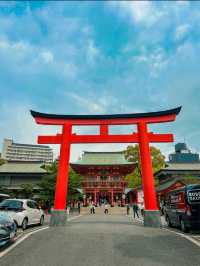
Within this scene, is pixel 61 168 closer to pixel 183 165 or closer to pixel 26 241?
pixel 26 241

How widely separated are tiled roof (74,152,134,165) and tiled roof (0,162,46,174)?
1115 centimetres

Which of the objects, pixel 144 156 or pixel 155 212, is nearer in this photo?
pixel 155 212

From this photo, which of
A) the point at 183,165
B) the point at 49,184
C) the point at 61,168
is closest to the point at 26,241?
the point at 61,168

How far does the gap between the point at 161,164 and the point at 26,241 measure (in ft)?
86.0

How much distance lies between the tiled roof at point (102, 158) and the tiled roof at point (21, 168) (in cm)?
1115

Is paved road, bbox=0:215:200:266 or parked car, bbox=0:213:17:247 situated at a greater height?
parked car, bbox=0:213:17:247

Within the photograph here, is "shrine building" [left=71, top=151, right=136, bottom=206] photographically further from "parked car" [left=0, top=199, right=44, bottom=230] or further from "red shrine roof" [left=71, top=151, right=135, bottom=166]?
"parked car" [left=0, top=199, right=44, bottom=230]

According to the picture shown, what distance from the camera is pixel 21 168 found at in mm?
40781

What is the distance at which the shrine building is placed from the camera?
4884 centimetres

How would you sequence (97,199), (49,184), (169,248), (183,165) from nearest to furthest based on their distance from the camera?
1. (169,248)
2. (49,184)
3. (183,165)
4. (97,199)

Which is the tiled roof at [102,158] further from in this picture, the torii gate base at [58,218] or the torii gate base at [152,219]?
the torii gate base at [58,218]

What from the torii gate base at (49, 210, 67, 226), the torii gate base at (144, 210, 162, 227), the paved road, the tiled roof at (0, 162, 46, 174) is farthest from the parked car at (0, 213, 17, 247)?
the tiled roof at (0, 162, 46, 174)

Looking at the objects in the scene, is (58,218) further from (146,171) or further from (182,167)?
(182,167)

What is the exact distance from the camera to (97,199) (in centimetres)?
5050
